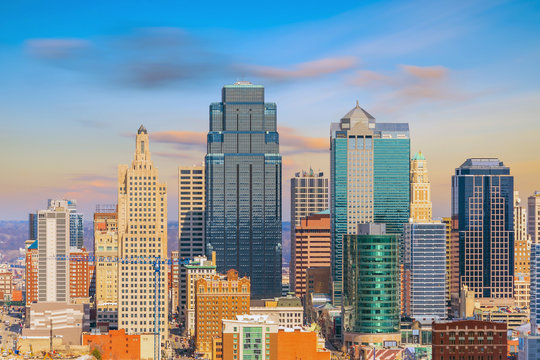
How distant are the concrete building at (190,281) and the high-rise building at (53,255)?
1446 cm

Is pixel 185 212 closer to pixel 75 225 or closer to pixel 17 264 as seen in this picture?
pixel 75 225

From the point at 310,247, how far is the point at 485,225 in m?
26.2

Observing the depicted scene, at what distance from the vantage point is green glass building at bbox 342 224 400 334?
119375 millimetres

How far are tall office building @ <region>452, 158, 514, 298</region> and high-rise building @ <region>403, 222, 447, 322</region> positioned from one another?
17.4m

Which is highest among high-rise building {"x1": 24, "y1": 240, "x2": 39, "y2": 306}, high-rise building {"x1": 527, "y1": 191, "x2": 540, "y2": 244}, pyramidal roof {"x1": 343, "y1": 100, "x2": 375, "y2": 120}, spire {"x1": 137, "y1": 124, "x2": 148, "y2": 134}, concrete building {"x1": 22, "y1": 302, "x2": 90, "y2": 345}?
pyramidal roof {"x1": 343, "y1": 100, "x2": 375, "y2": 120}

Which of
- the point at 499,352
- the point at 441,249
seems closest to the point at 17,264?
the point at 441,249

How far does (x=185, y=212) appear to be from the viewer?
505ft

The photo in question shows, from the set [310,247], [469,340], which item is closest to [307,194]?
[310,247]

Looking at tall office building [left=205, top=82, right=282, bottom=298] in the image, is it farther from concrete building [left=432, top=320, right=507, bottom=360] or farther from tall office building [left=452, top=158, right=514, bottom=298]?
concrete building [left=432, top=320, right=507, bottom=360]

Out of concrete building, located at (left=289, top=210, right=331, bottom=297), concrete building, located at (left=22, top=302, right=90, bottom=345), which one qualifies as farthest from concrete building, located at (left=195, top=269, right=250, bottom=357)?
concrete building, located at (left=289, top=210, right=331, bottom=297)

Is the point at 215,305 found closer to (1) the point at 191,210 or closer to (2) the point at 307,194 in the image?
(1) the point at 191,210

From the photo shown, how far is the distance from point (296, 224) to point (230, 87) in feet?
127

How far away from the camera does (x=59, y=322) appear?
4473 inches

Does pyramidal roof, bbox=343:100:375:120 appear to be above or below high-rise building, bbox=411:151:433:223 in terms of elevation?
above
